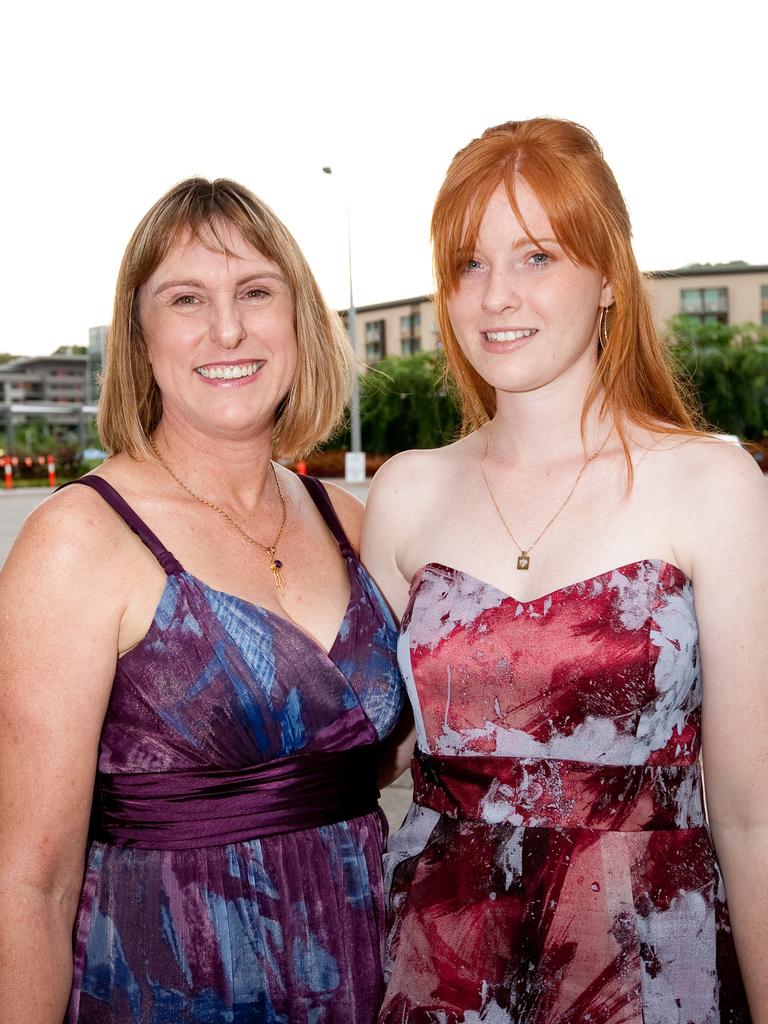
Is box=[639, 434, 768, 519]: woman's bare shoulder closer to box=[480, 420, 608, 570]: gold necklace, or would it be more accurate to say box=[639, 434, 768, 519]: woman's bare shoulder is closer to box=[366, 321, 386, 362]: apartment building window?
box=[480, 420, 608, 570]: gold necklace

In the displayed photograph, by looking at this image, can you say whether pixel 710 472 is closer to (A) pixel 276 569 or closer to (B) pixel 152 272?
(A) pixel 276 569

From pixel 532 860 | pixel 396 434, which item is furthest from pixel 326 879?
pixel 396 434

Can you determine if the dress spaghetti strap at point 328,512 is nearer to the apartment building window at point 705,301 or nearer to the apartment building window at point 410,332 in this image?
the apartment building window at point 410,332

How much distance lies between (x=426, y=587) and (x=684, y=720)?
1.89ft

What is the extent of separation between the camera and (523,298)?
2080 mm

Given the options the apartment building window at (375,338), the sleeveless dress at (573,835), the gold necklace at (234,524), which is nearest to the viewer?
the sleeveless dress at (573,835)

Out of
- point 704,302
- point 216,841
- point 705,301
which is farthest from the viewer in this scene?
point 705,301

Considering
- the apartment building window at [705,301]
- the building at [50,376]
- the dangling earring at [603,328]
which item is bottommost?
the dangling earring at [603,328]

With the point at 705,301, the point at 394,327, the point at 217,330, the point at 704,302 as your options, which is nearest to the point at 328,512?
the point at 217,330

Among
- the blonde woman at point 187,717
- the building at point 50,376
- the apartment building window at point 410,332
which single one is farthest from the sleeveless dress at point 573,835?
the building at point 50,376

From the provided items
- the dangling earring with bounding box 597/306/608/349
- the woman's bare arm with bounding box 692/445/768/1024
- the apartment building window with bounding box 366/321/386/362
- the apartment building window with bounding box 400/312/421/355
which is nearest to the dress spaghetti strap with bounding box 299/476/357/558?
the dangling earring with bounding box 597/306/608/349

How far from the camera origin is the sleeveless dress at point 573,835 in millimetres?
1880

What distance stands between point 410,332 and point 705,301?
20399 millimetres

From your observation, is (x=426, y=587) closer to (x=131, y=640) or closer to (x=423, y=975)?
(x=131, y=640)
